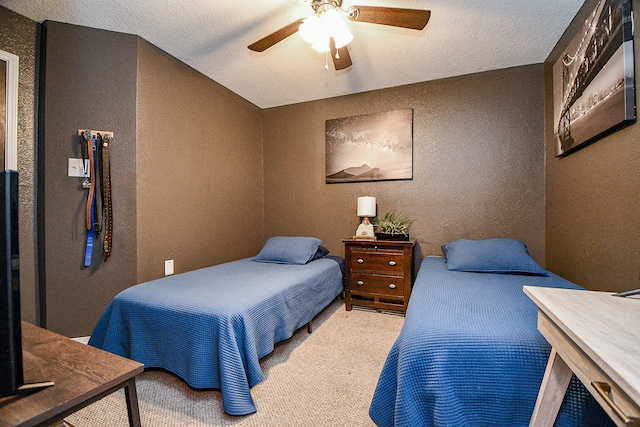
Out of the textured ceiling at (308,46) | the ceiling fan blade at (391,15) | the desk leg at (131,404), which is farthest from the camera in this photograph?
the textured ceiling at (308,46)

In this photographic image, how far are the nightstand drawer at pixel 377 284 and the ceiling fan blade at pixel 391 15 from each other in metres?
2.05

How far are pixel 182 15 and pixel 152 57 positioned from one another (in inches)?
22.1

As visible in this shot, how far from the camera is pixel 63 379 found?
2.47 feet

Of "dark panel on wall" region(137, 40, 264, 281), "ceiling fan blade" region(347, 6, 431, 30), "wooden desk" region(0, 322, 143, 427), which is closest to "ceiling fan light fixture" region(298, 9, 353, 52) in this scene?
"ceiling fan blade" region(347, 6, 431, 30)

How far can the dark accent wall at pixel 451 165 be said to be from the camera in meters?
2.64

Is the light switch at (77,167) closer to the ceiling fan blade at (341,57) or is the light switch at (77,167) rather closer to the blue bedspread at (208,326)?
the blue bedspread at (208,326)

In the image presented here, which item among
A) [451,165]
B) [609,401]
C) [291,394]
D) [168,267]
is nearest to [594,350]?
[609,401]

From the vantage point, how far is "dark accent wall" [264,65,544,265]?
2.64 meters

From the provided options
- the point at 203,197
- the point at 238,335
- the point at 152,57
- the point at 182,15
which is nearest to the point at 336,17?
the point at 182,15

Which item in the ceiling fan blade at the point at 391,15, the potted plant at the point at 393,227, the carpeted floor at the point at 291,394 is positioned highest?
the ceiling fan blade at the point at 391,15

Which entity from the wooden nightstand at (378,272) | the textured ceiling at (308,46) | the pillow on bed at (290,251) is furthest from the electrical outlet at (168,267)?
the textured ceiling at (308,46)

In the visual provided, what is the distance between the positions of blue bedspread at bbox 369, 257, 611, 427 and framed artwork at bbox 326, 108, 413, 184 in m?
2.17

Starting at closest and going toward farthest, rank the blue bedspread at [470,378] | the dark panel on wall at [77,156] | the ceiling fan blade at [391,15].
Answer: the blue bedspread at [470,378] → the ceiling fan blade at [391,15] → the dark panel on wall at [77,156]

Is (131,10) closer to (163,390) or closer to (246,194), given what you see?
(246,194)
